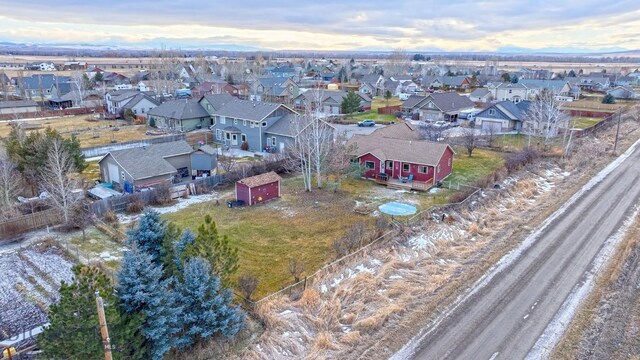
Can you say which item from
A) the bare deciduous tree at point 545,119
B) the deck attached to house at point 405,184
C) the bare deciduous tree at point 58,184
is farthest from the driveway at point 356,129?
the bare deciduous tree at point 58,184

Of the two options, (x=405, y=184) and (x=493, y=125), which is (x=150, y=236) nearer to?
(x=405, y=184)

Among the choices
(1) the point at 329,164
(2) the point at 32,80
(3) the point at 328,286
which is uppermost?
(2) the point at 32,80

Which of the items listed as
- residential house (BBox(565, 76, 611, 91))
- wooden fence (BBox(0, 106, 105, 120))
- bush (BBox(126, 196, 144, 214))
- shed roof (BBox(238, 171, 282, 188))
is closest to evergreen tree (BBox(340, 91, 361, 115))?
shed roof (BBox(238, 171, 282, 188))

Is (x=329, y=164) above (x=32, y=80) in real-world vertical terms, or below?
below

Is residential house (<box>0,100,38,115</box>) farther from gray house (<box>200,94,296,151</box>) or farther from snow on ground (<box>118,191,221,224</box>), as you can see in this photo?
snow on ground (<box>118,191,221,224</box>)

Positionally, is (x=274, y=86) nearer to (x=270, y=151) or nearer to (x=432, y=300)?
(x=270, y=151)

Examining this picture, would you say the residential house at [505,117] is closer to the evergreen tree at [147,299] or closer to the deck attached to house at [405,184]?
the deck attached to house at [405,184]

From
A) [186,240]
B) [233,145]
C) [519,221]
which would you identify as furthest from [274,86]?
[186,240]

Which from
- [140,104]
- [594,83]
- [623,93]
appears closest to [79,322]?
[140,104]
